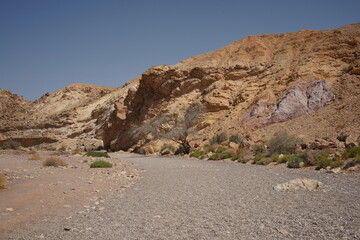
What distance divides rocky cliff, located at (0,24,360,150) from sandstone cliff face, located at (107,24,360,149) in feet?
0.25

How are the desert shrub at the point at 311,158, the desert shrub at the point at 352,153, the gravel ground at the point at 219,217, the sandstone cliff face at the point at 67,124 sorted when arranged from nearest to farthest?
1. the gravel ground at the point at 219,217
2. the desert shrub at the point at 352,153
3. the desert shrub at the point at 311,158
4. the sandstone cliff face at the point at 67,124

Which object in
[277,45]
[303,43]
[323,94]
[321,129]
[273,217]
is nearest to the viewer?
[273,217]

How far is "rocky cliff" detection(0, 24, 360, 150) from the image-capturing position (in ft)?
77.2

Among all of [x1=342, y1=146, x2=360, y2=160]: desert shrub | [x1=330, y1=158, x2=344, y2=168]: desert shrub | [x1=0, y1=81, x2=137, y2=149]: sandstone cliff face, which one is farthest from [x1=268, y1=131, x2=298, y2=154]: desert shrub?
[x1=0, y1=81, x2=137, y2=149]: sandstone cliff face

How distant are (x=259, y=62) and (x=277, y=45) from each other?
15.3 ft

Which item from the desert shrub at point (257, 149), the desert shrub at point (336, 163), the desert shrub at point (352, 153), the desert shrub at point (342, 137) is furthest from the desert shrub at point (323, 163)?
the desert shrub at point (257, 149)

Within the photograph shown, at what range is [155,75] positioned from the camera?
132 ft

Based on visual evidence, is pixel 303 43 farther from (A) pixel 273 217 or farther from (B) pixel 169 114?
(A) pixel 273 217

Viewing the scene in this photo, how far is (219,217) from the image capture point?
4812mm

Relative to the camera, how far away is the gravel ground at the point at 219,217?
4.03 meters

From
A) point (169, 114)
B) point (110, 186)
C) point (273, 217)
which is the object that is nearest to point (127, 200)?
point (110, 186)

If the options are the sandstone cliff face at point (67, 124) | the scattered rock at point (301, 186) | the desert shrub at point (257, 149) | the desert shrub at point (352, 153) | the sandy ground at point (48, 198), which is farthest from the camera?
the sandstone cliff face at point (67, 124)

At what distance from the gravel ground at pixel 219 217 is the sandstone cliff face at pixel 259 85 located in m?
A: 13.6

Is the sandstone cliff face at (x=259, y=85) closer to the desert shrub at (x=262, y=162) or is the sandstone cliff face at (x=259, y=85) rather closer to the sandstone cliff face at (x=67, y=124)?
the desert shrub at (x=262, y=162)
